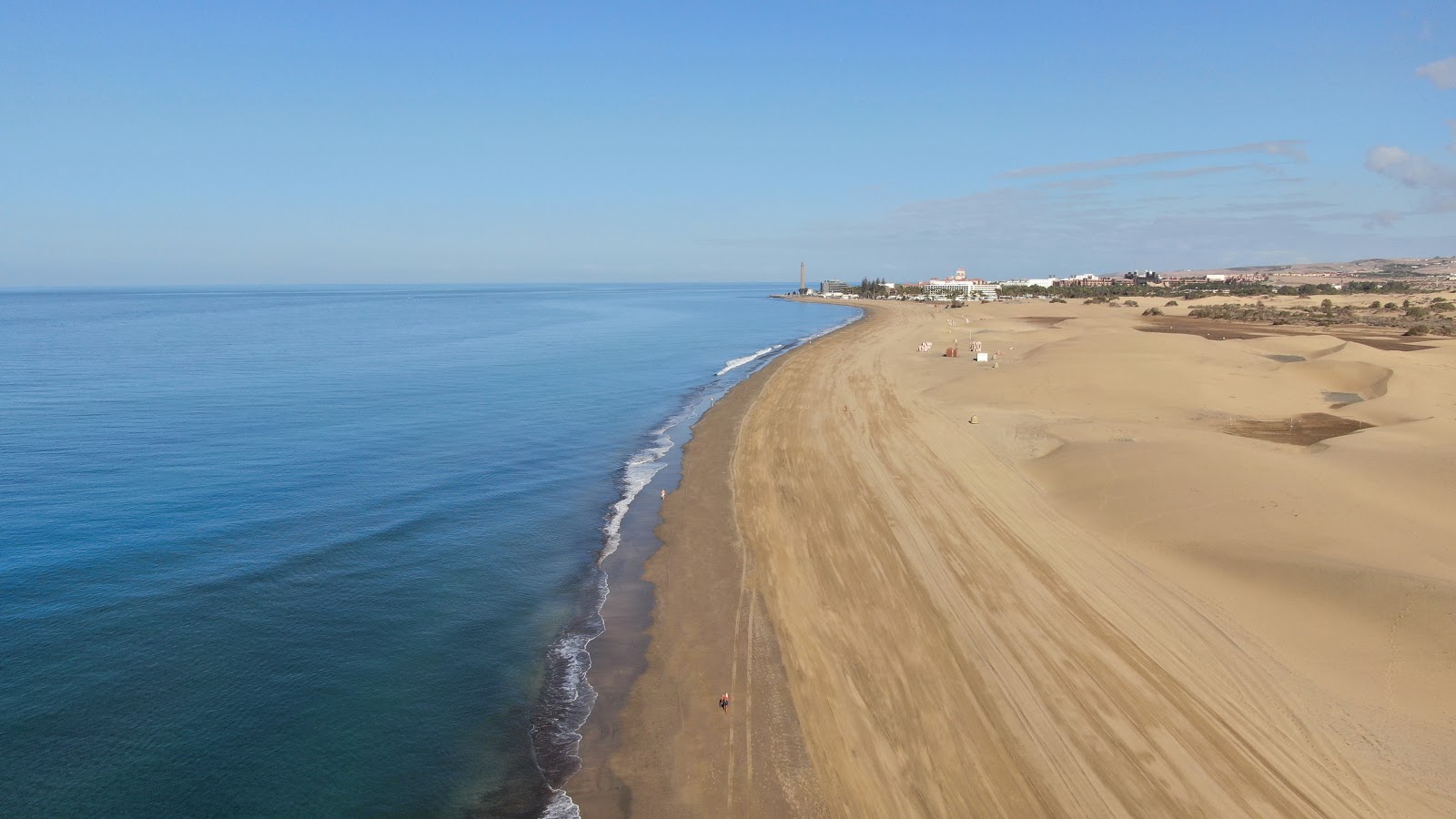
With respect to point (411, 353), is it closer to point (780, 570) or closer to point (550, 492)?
point (550, 492)

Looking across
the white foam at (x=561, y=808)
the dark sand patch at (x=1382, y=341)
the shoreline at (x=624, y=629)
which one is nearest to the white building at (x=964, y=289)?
the dark sand patch at (x=1382, y=341)

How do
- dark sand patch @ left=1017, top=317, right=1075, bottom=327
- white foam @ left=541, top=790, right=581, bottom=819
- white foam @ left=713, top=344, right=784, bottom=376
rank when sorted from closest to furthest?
white foam @ left=541, top=790, right=581, bottom=819, white foam @ left=713, top=344, right=784, bottom=376, dark sand patch @ left=1017, top=317, right=1075, bottom=327

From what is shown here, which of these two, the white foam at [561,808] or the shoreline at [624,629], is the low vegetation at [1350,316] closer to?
the shoreline at [624,629]

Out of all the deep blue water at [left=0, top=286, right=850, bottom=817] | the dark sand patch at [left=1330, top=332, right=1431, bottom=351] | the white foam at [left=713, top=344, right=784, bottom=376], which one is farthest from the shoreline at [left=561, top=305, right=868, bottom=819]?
the dark sand patch at [left=1330, top=332, right=1431, bottom=351]

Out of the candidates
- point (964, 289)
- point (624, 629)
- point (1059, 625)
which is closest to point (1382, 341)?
point (1059, 625)

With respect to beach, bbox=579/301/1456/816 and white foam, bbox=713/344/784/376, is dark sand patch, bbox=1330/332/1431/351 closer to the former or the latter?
beach, bbox=579/301/1456/816

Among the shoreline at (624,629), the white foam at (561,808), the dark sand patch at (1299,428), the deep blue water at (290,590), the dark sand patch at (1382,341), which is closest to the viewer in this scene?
the white foam at (561,808)

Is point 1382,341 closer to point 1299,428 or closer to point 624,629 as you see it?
point 1299,428
